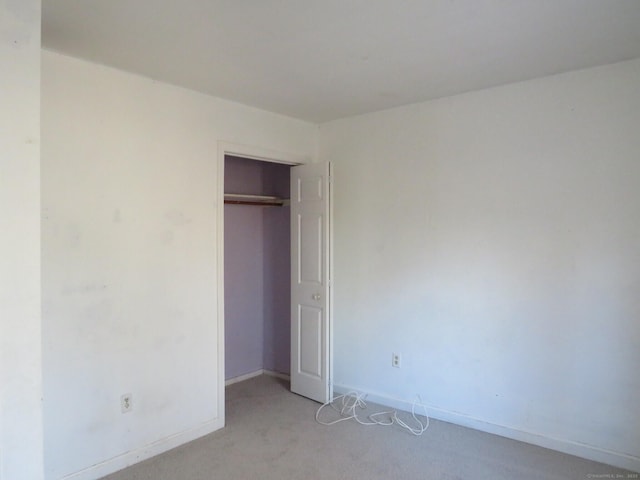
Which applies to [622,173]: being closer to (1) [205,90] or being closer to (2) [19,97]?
(1) [205,90]

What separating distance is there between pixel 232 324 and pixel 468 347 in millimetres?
2266

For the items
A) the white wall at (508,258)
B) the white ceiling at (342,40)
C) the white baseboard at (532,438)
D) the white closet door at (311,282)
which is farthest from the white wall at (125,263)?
the white baseboard at (532,438)

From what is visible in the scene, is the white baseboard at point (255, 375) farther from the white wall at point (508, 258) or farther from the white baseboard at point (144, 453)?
the white baseboard at point (144, 453)

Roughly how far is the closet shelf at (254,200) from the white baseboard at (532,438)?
2.09 meters

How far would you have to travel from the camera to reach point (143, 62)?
257cm

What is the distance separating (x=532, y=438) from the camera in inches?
116

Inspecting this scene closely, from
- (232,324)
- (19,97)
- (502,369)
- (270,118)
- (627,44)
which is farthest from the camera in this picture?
(232,324)

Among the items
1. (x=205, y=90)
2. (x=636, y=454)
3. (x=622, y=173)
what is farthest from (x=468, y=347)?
(x=205, y=90)

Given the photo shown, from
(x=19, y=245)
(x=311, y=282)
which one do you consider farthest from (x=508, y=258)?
(x=19, y=245)

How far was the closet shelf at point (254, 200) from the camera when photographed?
4151 millimetres

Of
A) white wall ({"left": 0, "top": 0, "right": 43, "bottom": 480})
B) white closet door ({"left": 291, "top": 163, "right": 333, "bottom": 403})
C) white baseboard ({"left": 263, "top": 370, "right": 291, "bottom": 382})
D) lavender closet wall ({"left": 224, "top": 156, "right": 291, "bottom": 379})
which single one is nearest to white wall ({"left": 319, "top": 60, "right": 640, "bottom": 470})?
white closet door ({"left": 291, "top": 163, "right": 333, "bottom": 403})

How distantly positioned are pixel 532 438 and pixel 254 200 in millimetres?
3069

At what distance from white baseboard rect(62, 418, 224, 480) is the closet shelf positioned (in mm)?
1962

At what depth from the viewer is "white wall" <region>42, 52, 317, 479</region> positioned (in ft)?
7.95
